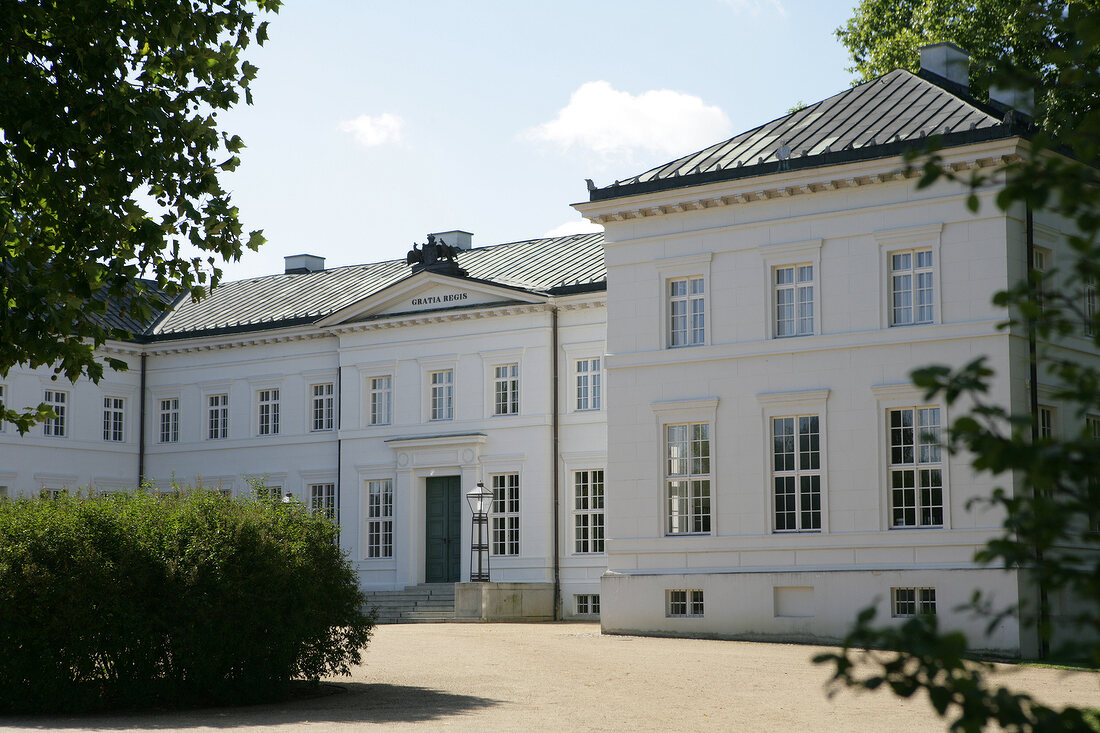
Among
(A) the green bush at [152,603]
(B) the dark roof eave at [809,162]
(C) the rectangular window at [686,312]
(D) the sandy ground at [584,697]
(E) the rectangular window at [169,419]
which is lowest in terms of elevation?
(D) the sandy ground at [584,697]

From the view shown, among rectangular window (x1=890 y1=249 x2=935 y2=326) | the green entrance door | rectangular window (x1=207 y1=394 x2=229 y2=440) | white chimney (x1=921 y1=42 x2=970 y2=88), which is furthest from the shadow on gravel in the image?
rectangular window (x1=207 y1=394 x2=229 y2=440)

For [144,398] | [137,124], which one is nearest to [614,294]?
[137,124]

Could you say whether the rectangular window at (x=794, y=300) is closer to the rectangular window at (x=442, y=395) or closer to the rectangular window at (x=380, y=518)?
the rectangular window at (x=442, y=395)

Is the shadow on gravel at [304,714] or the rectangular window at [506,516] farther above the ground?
the rectangular window at [506,516]

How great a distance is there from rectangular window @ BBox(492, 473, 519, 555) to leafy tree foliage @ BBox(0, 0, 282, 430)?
78.8ft

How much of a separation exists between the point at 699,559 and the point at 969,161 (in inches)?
364

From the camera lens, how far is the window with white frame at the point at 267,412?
41.8m

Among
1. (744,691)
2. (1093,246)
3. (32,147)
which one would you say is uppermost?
(32,147)

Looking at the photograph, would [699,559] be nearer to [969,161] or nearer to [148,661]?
[969,161]

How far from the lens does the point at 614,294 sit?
27.8 metres

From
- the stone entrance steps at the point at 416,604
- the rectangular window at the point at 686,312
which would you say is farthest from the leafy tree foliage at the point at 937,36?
the stone entrance steps at the point at 416,604

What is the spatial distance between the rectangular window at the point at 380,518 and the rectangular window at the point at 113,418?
10335 millimetres

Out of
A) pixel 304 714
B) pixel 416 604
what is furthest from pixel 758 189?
pixel 416 604

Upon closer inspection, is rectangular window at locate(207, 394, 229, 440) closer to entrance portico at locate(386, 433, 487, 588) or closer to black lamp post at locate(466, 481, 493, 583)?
entrance portico at locate(386, 433, 487, 588)
